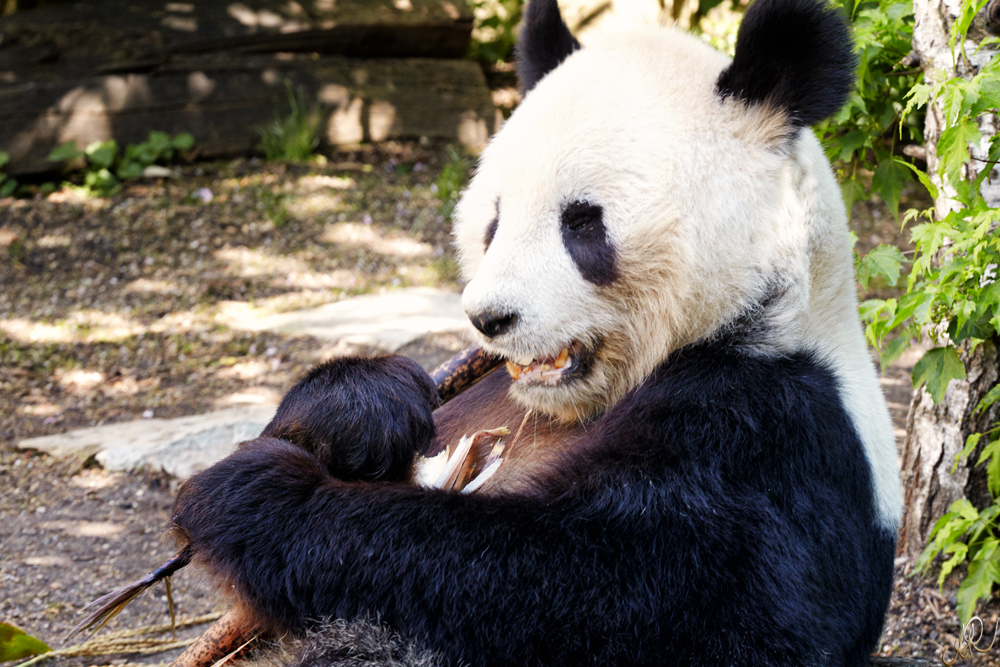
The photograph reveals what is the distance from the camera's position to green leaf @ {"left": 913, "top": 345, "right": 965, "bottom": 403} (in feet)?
8.73

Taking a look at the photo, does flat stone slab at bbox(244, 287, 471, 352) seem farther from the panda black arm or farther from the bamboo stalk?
the panda black arm

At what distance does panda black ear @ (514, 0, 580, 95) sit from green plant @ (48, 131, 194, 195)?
549 centimetres

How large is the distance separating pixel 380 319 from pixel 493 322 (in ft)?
12.0

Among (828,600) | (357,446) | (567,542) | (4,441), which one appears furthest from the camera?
(4,441)

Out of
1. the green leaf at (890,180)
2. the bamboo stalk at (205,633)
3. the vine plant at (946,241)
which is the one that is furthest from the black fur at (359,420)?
the green leaf at (890,180)

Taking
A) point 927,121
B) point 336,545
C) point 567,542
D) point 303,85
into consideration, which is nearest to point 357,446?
point 336,545

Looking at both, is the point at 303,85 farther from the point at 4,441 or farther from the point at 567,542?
the point at 567,542

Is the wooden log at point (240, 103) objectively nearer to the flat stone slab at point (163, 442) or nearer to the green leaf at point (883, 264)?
the flat stone slab at point (163, 442)

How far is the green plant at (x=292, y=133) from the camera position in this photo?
731 cm

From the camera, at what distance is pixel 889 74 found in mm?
3094

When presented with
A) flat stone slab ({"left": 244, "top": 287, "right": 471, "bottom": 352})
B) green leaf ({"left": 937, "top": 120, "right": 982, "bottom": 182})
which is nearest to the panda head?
green leaf ({"left": 937, "top": 120, "right": 982, "bottom": 182})

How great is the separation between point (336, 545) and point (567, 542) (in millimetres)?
486

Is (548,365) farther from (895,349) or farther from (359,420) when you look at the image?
(895,349)

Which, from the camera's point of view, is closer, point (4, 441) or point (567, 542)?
point (567, 542)
